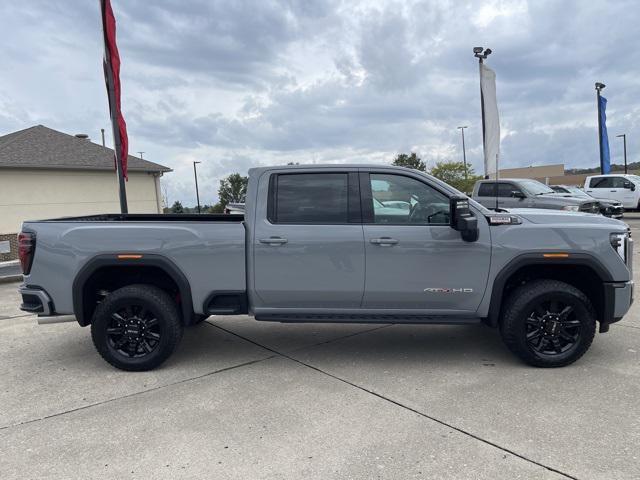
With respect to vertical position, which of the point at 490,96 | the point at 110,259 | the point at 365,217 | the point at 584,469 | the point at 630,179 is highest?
the point at 490,96

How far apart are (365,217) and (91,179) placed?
1717 cm

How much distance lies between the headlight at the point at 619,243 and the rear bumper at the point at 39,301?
16.7ft

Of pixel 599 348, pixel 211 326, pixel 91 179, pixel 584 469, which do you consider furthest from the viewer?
pixel 91 179

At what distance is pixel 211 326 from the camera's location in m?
6.19

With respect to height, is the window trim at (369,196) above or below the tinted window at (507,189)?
below

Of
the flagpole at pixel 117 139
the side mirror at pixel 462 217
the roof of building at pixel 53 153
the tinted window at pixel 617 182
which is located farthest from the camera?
the tinted window at pixel 617 182

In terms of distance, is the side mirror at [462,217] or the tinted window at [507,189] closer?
the side mirror at [462,217]

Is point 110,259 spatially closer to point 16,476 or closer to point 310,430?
point 16,476

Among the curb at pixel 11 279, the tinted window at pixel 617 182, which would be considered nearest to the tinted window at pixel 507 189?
the tinted window at pixel 617 182

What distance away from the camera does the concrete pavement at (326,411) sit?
2.96 m

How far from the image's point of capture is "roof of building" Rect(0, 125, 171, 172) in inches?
672

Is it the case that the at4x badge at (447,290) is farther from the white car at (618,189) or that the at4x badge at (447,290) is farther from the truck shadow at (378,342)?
the white car at (618,189)

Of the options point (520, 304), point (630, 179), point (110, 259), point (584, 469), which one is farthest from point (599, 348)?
point (630, 179)

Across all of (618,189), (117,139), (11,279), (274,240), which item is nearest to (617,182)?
(618,189)
